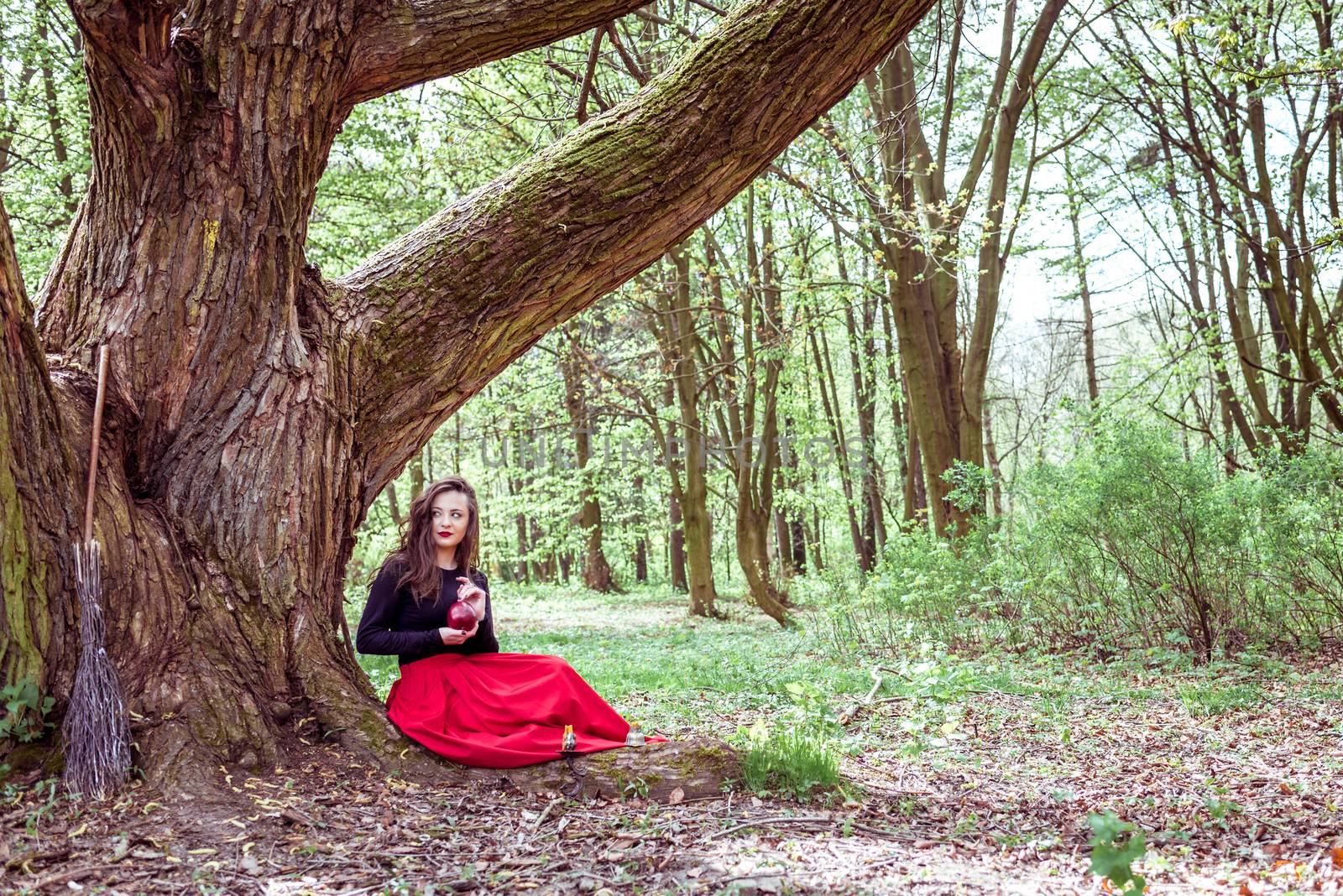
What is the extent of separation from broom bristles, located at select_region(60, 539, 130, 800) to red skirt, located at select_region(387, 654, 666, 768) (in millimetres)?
1047

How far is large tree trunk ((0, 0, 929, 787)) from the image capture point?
315 cm

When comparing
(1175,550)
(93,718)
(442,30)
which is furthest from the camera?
(1175,550)

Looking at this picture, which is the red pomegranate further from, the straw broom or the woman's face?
the straw broom

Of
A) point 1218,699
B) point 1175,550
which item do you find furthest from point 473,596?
point 1175,550

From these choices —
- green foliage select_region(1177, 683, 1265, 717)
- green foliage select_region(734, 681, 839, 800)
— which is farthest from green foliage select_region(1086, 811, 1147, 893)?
green foliage select_region(1177, 683, 1265, 717)

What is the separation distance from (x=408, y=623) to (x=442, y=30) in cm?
259

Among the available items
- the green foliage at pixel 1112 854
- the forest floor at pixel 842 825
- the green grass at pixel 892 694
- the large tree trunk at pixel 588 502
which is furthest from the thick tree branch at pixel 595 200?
the large tree trunk at pixel 588 502

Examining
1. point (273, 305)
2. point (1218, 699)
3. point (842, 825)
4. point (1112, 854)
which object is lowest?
point (1218, 699)

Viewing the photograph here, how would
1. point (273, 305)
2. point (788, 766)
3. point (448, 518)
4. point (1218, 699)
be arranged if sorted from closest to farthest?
point (273, 305) < point (788, 766) < point (448, 518) < point (1218, 699)

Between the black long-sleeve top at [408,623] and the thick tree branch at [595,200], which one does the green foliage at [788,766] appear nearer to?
the black long-sleeve top at [408,623]

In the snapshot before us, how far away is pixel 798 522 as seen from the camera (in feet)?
80.9

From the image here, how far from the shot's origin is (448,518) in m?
4.24

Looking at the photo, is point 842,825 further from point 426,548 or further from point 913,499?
point 913,499

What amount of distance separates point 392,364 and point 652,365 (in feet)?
47.4
